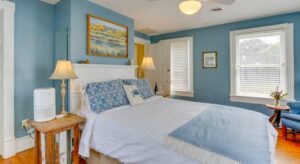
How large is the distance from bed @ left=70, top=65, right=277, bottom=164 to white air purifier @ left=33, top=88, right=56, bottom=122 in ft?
1.29

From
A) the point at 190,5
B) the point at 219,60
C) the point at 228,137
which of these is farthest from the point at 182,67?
the point at 228,137

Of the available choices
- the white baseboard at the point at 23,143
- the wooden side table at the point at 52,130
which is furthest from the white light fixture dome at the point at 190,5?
the white baseboard at the point at 23,143

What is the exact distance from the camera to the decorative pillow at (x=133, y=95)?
2.39 m

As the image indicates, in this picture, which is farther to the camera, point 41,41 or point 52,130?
point 41,41

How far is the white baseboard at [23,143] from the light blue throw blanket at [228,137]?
231 cm

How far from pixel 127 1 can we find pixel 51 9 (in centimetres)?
126

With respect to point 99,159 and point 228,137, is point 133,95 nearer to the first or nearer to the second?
point 99,159

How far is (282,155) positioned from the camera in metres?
2.29

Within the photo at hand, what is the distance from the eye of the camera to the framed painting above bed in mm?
2609

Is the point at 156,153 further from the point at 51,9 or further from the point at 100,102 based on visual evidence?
the point at 51,9

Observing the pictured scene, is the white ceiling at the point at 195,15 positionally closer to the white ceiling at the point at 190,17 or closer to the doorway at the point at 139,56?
the white ceiling at the point at 190,17

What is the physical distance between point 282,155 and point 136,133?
221 cm

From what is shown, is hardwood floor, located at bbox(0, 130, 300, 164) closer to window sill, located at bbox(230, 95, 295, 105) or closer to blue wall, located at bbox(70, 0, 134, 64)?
window sill, located at bbox(230, 95, 295, 105)

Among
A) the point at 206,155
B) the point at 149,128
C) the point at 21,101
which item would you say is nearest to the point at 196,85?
the point at 149,128
